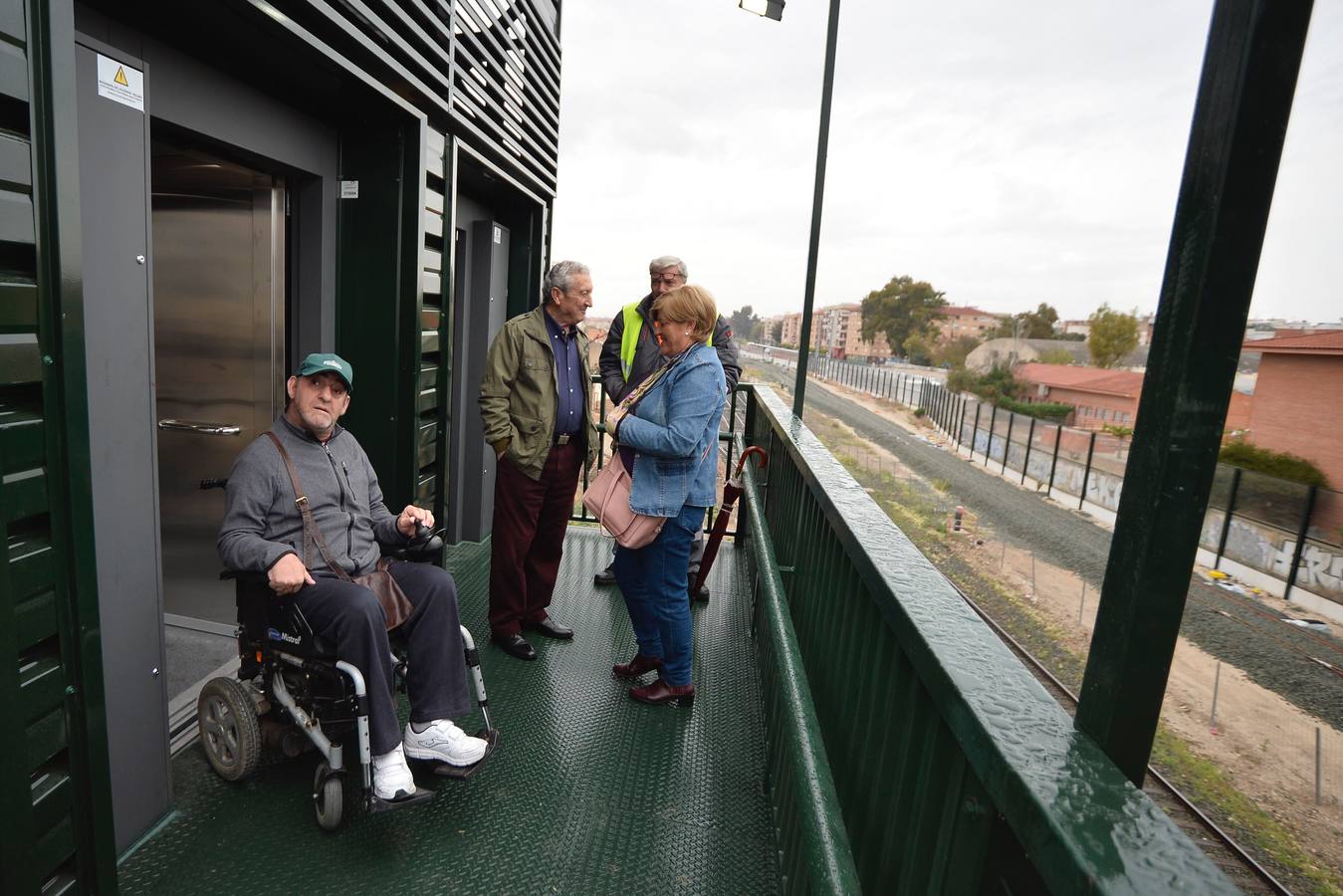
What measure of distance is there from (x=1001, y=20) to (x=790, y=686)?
1593 mm

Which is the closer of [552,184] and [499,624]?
[499,624]

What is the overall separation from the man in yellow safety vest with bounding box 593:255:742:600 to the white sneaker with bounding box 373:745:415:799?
5.24 feet

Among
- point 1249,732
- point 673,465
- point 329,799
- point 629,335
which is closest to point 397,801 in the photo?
point 329,799

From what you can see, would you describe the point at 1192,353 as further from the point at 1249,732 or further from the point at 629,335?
the point at 1249,732

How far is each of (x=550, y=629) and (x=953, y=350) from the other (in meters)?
72.6

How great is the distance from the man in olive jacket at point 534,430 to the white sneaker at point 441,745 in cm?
109

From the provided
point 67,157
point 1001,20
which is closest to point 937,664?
point 1001,20

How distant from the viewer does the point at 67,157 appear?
158cm

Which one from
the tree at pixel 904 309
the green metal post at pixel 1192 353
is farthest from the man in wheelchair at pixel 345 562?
the tree at pixel 904 309

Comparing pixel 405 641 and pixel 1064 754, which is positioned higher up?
pixel 1064 754

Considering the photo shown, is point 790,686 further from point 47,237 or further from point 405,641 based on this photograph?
point 47,237

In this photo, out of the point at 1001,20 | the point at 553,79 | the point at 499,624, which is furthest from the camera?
the point at 553,79

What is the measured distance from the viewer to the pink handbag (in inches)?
114

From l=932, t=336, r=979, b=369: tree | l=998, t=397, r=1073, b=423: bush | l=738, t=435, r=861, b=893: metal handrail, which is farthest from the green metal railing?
l=932, t=336, r=979, b=369: tree
